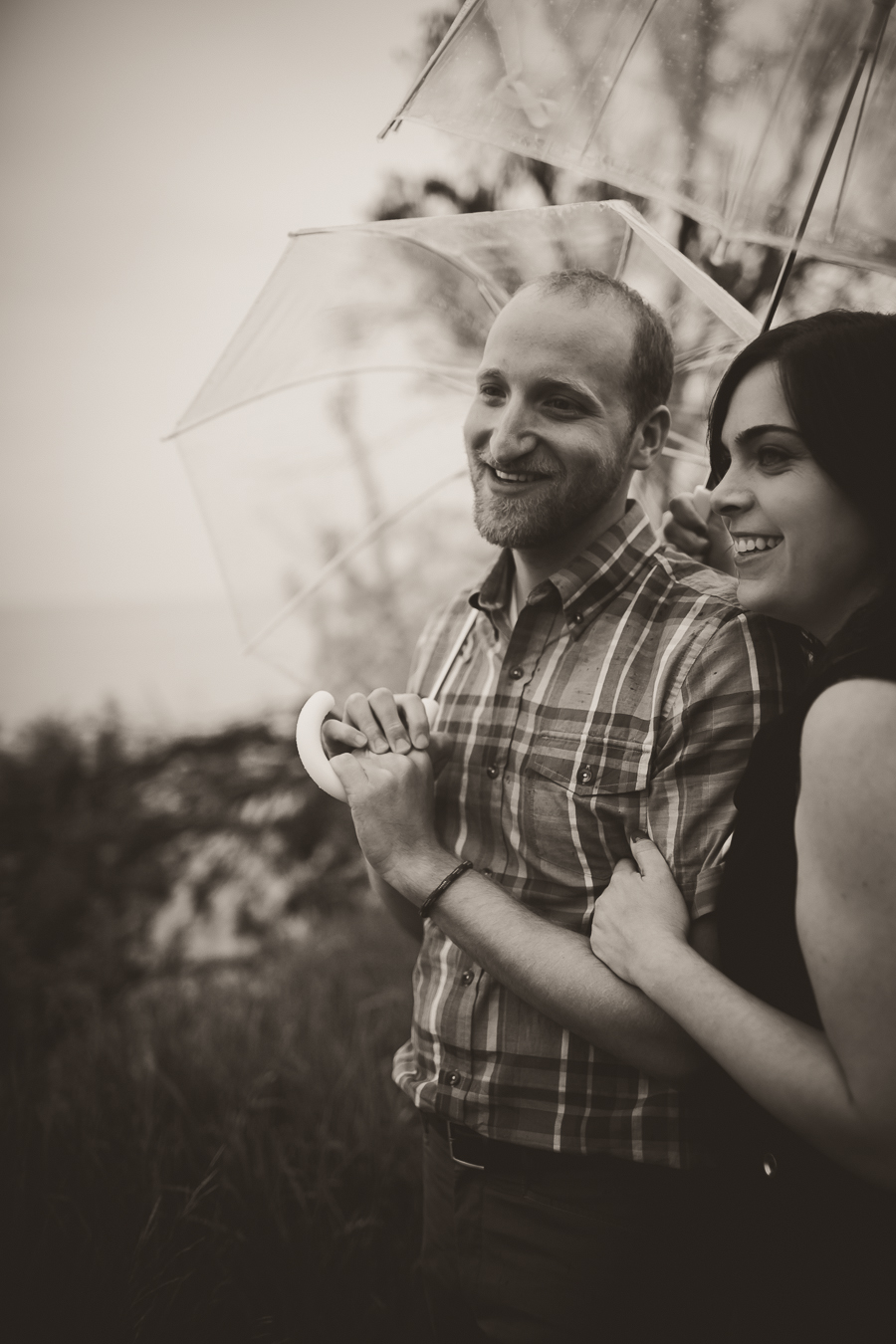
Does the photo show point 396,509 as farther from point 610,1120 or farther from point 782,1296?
point 782,1296

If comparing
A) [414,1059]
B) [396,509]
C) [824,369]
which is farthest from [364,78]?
[414,1059]

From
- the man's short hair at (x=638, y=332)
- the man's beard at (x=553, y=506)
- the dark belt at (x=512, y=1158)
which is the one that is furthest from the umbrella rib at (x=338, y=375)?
the dark belt at (x=512, y=1158)

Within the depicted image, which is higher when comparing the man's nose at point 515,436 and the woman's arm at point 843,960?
the man's nose at point 515,436

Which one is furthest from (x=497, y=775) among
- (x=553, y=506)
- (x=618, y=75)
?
(x=618, y=75)

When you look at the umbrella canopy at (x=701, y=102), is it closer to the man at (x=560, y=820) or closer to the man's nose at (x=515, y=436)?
the man at (x=560, y=820)

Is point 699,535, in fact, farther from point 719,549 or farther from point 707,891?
point 707,891

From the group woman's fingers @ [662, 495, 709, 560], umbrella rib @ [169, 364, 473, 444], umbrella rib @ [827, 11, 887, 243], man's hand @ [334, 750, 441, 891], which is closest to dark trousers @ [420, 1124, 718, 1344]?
man's hand @ [334, 750, 441, 891]

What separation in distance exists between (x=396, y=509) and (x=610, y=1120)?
1.45m

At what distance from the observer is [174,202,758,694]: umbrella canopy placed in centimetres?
183

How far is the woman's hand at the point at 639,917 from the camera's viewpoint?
1273 millimetres

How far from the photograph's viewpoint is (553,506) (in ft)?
5.64

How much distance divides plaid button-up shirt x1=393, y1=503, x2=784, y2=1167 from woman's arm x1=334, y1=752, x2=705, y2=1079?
0.13 m

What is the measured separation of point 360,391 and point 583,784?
115 centimetres

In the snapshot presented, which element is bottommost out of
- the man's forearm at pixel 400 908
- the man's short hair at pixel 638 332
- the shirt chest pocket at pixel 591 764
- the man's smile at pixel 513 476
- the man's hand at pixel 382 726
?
the man's forearm at pixel 400 908
